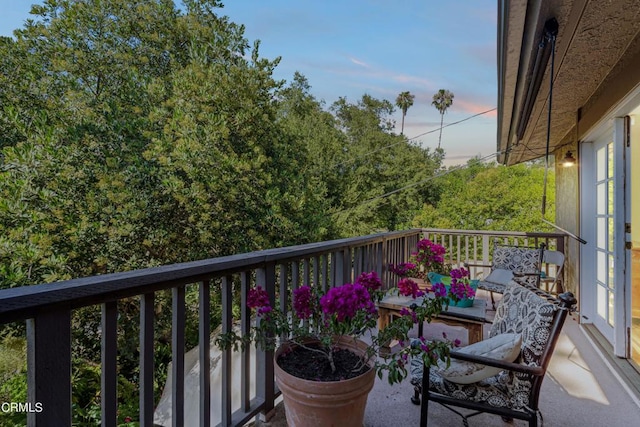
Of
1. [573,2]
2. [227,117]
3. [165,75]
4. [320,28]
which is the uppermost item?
[320,28]

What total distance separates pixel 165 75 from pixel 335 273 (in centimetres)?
718

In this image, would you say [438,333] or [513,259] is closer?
[438,333]

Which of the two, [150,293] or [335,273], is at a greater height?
[150,293]

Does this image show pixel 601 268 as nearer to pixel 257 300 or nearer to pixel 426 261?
pixel 426 261

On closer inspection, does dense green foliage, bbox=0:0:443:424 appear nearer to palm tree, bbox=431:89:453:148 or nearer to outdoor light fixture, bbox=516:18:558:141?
outdoor light fixture, bbox=516:18:558:141

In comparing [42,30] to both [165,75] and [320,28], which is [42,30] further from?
[320,28]

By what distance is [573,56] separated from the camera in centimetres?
239

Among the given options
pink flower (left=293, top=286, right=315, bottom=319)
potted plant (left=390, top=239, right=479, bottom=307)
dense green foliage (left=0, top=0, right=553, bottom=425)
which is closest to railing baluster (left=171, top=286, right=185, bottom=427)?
pink flower (left=293, top=286, right=315, bottom=319)

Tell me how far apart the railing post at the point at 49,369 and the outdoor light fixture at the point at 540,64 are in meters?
2.52

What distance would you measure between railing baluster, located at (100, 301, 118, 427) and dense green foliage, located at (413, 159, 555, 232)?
33.9 ft

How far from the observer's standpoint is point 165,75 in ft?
25.8

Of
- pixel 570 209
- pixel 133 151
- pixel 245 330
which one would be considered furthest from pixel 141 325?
pixel 133 151

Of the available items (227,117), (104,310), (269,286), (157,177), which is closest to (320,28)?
(227,117)

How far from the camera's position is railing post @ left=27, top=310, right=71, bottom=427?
0.94 meters
